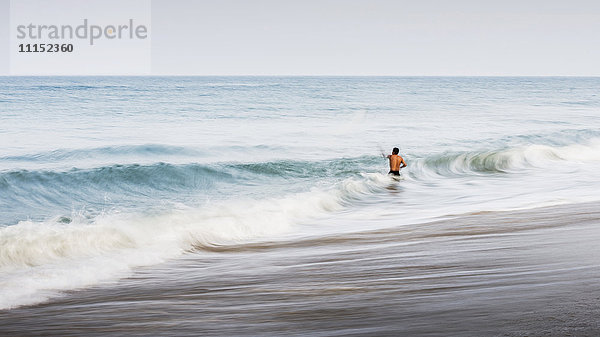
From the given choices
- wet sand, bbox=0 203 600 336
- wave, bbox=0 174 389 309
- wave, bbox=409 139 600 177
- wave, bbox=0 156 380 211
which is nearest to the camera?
wet sand, bbox=0 203 600 336

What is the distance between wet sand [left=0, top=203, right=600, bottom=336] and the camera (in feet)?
12.1

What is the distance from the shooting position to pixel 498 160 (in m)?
18.7

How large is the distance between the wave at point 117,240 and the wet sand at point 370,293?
1.52 feet

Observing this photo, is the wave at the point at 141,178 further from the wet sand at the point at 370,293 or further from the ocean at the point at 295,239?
the wet sand at the point at 370,293

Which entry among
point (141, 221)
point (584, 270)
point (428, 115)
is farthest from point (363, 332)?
point (428, 115)

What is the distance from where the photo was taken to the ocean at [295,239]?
159 inches

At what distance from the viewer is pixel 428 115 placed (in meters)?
38.2

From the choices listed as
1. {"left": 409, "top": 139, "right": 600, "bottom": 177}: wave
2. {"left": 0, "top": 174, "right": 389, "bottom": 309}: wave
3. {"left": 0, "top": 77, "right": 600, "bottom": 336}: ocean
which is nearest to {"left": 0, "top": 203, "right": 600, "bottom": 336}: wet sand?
{"left": 0, "top": 77, "right": 600, "bottom": 336}: ocean

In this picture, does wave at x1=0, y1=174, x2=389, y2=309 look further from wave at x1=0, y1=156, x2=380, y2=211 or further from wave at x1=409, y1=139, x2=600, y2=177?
wave at x1=409, y1=139, x2=600, y2=177

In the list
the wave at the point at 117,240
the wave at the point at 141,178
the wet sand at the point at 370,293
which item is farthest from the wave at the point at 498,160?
the wet sand at the point at 370,293

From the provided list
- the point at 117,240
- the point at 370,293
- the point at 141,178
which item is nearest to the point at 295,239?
the point at 117,240

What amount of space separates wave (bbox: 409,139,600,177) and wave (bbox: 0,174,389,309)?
20.5ft

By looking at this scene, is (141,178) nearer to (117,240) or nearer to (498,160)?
(117,240)

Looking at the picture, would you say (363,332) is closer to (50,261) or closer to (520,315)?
(520,315)
